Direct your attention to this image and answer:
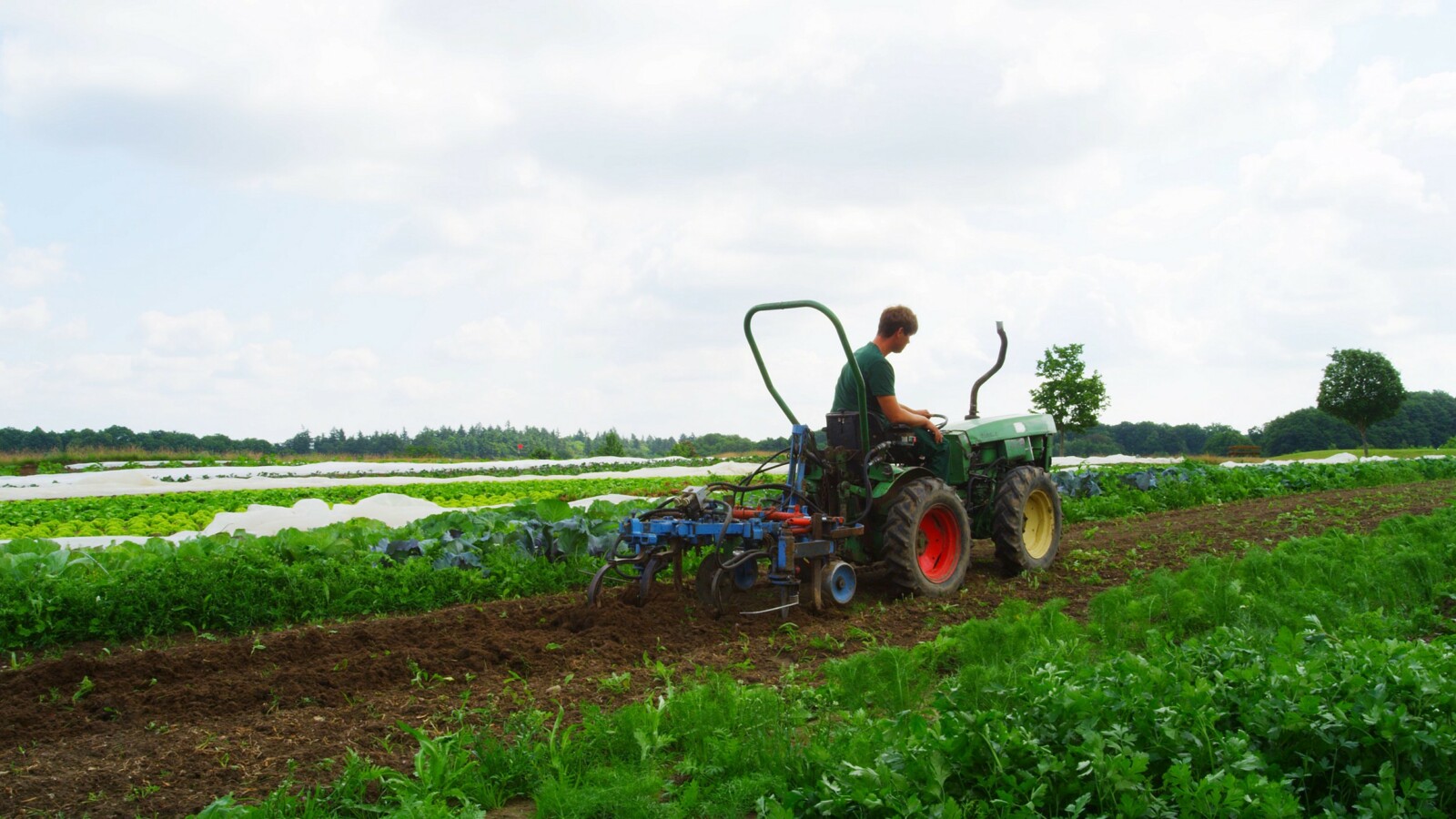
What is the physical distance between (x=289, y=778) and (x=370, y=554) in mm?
4407

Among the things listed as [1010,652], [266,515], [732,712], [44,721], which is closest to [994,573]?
[1010,652]

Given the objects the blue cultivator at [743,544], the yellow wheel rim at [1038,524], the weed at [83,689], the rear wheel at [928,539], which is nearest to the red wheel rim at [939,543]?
the rear wheel at [928,539]

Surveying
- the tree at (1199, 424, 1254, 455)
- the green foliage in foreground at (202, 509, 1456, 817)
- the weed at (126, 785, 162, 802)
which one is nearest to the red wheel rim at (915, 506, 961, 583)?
the green foliage in foreground at (202, 509, 1456, 817)

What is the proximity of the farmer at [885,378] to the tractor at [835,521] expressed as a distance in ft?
0.48

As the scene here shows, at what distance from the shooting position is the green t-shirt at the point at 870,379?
6902 mm

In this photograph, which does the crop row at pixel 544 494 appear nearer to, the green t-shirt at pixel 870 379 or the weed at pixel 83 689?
the weed at pixel 83 689

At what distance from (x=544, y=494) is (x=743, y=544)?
13.2 meters

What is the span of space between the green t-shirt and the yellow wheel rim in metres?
2.36

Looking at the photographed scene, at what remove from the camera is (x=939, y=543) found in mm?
7539

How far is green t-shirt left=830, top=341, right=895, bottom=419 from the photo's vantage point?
22.6ft

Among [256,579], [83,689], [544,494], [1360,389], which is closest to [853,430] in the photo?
[256,579]

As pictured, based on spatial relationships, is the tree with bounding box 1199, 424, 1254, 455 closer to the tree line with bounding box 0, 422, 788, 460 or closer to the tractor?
the tree line with bounding box 0, 422, 788, 460

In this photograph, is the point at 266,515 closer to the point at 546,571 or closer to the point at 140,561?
the point at 140,561

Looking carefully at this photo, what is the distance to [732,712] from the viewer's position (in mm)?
4031
